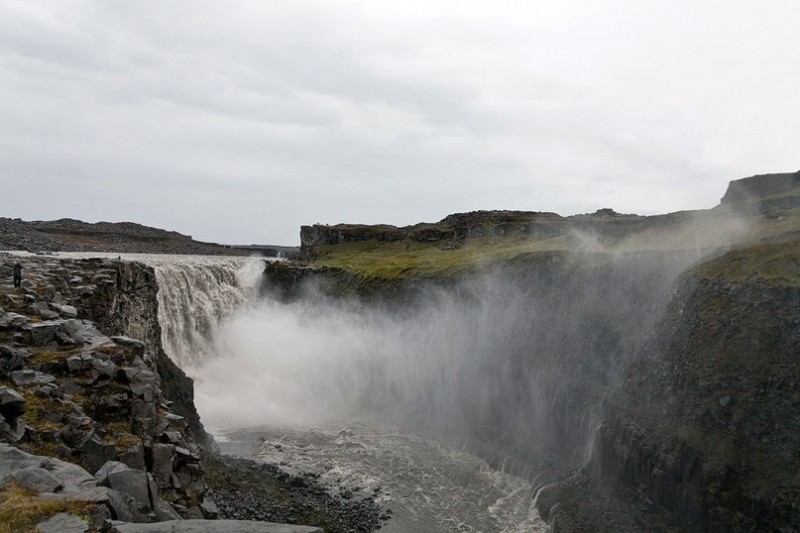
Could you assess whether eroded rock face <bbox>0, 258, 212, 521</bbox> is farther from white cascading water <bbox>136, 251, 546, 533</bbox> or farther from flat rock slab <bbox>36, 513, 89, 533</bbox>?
white cascading water <bbox>136, 251, 546, 533</bbox>

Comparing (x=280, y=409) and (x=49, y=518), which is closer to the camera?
(x=49, y=518)

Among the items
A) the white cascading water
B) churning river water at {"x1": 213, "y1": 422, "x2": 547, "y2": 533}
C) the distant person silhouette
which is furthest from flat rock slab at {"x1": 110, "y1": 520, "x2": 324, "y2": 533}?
the white cascading water

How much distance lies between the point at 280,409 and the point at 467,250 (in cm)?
3402

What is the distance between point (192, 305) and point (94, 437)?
163 feet

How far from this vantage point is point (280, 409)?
5153cm

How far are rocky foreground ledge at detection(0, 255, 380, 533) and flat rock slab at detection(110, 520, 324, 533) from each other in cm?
3

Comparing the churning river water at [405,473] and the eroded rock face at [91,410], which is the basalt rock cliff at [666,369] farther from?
the eroded rock face at [91,410]

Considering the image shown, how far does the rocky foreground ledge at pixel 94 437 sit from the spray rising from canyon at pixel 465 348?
17171mm

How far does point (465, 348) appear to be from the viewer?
169ft

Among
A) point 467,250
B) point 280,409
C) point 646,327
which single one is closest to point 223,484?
point 280,409

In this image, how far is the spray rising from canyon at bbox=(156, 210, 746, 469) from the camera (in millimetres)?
38625

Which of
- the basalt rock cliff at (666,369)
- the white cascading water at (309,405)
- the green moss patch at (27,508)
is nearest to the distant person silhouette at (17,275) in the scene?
the green moss patch at (27,508)

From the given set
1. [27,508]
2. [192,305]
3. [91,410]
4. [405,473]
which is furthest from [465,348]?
[27,508]

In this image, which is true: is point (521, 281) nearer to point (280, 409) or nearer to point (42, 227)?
point (280, 409)
